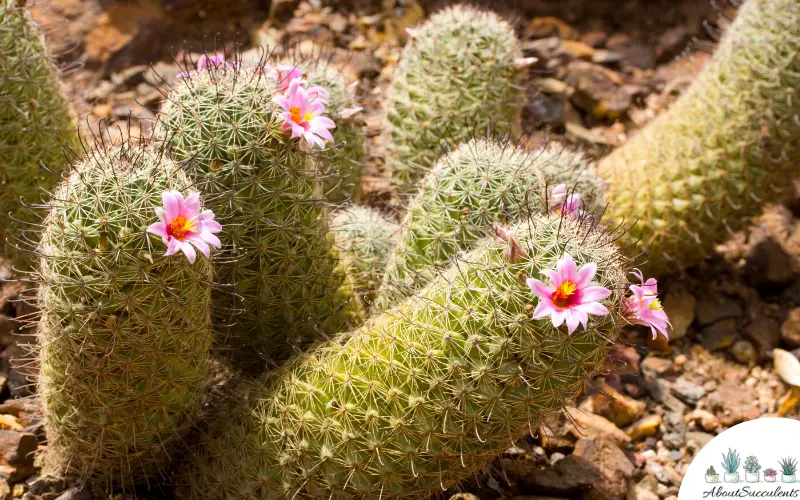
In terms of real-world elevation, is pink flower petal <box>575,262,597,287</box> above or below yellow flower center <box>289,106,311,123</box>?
below

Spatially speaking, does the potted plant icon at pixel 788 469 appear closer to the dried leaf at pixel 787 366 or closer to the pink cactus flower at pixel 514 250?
the pink cactus flower at pixel 514 250

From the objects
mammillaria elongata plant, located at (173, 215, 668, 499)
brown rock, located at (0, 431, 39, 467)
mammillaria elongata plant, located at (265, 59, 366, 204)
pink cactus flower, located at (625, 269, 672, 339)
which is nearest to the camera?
mammillaria elongata plant, located at (173, 215, 668, 499)

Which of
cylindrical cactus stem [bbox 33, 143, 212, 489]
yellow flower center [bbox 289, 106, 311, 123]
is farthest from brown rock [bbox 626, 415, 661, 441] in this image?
yellow flower center [bbox 289, 106, 311, 123]

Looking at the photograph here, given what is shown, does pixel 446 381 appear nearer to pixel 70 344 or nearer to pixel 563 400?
pixel 563 400

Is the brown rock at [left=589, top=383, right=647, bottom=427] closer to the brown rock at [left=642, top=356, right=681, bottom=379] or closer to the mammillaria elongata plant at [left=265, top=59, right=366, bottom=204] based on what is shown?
the brown rock at [left=642, top=356, right=681, bottom=379]

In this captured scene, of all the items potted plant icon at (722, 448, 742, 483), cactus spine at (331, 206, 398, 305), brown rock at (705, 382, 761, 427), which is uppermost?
cactus spine at (331, 206, 398, 305)

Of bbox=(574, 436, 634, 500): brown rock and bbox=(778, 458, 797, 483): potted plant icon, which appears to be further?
bbox=(574, 436, 634, 500): brown rock

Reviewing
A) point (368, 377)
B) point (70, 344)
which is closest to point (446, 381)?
point (368, 377)
